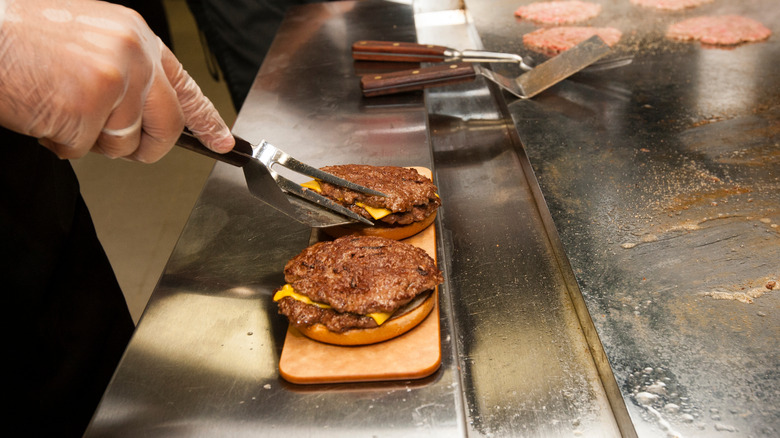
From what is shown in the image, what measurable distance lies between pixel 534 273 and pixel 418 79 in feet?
3.65

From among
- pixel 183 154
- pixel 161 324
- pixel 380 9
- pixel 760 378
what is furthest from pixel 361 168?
pixel 183 154

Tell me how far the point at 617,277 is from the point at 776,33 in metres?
2.08

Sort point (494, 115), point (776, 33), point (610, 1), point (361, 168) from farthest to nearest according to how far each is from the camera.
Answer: point (610, 1)
point (776, 33)
point (494, 115)
point (361, 168)

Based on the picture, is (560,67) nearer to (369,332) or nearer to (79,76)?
(369,332)

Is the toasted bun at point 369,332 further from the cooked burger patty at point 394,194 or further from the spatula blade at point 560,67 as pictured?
the spatula blade at point 560,67

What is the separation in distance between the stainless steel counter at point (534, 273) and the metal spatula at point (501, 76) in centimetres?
7

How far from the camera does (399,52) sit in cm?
279

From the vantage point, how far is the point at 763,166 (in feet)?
6.20

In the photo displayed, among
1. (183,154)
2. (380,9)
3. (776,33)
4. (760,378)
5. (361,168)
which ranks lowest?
(183,154)

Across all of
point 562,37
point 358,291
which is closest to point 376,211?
point 358,291

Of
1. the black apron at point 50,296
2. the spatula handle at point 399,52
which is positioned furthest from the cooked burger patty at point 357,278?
the spatula handle at point 399,52

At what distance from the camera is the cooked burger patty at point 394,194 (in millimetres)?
1609

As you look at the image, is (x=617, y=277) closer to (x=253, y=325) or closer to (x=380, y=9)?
(x=253, y=325)

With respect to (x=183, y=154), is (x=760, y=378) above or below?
above
